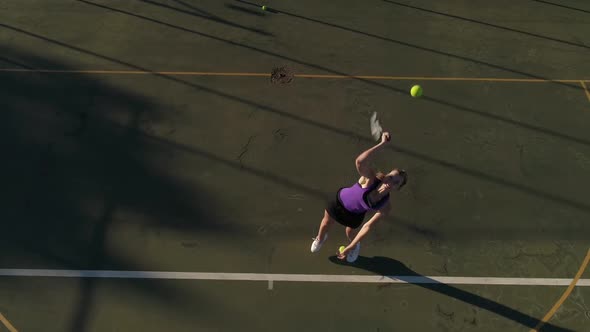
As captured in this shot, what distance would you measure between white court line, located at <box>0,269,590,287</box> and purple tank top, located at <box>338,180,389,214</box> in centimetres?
133

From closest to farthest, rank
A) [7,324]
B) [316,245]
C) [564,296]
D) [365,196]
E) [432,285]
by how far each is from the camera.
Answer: [365,196] < [7,324] < [564,296] < [432,285] < [316,245]

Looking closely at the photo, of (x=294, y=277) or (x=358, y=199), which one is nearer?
(x=358, y=199)

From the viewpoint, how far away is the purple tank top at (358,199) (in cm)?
590

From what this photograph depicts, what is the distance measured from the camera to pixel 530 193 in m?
7.92

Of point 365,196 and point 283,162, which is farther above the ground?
point 283,162

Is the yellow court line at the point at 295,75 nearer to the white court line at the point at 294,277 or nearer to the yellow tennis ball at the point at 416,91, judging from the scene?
the yellow tennis ball at the point at 416,91

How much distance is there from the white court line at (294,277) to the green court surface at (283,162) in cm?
4

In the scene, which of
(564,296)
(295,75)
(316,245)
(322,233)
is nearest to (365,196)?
(322,233)

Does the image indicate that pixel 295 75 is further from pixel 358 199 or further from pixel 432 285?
pixel 432 285

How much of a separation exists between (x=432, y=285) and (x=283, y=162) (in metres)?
3.50

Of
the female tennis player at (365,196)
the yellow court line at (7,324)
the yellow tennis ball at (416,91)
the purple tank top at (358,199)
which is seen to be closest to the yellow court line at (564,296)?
the female tennis player at (365,196)

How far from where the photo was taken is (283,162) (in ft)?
27.5

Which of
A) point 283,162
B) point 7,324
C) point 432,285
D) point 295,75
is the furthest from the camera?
point 295,75

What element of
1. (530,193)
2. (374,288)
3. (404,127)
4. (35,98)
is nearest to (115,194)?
(35,98)
